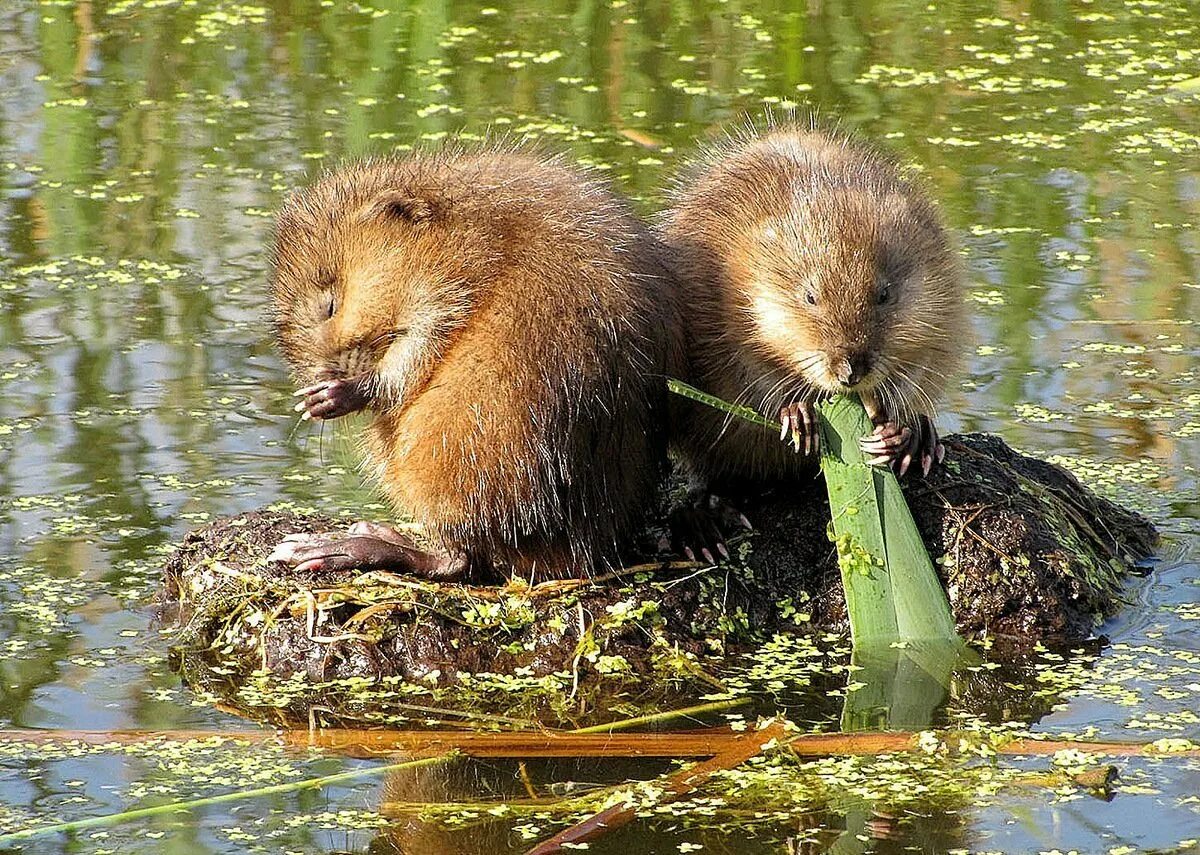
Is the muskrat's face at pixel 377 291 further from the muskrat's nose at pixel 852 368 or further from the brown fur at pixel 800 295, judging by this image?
the muskrat's nose at pixel 852 368

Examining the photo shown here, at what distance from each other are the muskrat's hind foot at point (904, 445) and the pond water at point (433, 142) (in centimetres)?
63

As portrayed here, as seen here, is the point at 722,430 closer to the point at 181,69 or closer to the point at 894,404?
the point at 894,404

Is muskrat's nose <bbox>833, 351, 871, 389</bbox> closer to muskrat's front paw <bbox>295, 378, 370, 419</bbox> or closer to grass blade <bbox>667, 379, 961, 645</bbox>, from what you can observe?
grass blade <bbox>667, 379, 961, 645</bbox>

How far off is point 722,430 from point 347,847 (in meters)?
1.63

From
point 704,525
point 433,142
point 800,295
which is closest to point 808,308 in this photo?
point 800,295

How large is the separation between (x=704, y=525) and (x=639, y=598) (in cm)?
34

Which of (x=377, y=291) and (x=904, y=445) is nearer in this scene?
(x=377, y=291)

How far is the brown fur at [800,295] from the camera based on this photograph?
5.01m

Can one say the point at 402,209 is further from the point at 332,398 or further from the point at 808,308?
the point at 808,308

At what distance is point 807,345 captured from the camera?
5.00 metres

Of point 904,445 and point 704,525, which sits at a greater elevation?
point 904,445

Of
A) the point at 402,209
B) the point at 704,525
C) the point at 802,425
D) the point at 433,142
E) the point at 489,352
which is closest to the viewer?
the point at 489,352

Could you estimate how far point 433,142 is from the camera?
8.85m

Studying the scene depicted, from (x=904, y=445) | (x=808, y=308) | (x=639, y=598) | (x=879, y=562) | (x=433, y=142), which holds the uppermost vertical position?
(x=433, y=142)
